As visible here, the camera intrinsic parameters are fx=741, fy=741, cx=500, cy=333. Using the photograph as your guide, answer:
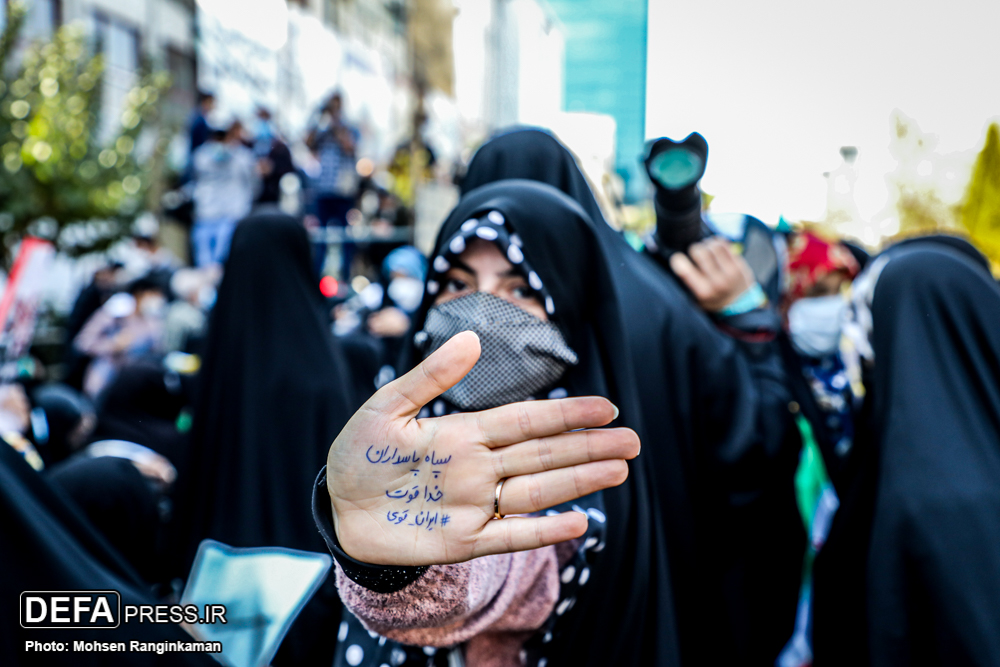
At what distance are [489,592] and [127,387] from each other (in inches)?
101

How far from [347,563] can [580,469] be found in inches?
11.8

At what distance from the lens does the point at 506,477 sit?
2.82 feet

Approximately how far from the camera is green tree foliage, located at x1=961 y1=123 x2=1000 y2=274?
10.6 ft

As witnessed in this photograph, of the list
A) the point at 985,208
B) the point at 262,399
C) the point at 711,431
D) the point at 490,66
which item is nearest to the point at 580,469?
the point at 711,431

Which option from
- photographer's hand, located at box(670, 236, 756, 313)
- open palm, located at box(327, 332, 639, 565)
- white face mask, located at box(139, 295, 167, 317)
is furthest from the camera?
white face mask, located at box(139, 295, 167, 317)

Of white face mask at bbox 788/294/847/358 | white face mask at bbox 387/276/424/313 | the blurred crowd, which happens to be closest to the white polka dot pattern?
white face mask at bbox 788/294/847/358

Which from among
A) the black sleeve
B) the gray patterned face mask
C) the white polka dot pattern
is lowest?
the white polka dot pattern

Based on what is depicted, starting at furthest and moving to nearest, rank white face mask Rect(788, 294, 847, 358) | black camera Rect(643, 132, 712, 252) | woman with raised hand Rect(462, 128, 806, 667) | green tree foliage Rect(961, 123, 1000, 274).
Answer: green tree foliage Rect(961, 123, 1000, 274) < white face mask Rect(788, 294, 847, 358) < black camera Rect(643, 132, 712, 252) < woman with raised hand Rect(462, 128, 806, 667)

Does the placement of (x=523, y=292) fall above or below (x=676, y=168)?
below

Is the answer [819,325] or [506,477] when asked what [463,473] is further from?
[819,325]

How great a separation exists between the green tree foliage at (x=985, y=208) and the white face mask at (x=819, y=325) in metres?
0.87

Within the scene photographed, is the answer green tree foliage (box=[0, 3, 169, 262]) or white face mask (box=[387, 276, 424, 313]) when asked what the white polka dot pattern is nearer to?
white face mask (box=[387, 276, 424, 313])

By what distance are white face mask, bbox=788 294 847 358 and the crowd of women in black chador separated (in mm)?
597

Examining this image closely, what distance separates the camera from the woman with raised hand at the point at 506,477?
84cm
